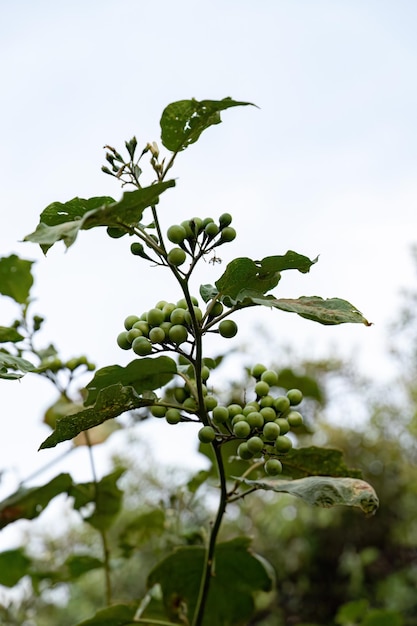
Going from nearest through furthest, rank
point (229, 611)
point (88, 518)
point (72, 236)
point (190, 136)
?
point (72, 236)
point (190, 136)
point (229, 611)
point (88, 518)

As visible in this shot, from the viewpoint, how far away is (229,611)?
1.35 m

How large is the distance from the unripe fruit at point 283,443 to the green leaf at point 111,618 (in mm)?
443

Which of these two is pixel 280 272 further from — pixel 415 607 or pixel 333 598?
pixel 333 598

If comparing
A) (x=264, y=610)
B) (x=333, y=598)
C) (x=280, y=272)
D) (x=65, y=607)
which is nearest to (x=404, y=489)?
(x=333, y=598)

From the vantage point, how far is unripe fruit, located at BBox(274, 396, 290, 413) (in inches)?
36.2

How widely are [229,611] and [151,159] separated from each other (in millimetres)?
927

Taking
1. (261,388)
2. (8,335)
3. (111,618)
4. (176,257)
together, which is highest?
(8,335)

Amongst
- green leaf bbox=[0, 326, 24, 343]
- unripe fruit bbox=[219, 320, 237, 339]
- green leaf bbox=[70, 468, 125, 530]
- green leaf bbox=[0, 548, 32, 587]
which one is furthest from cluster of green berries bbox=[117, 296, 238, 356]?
green leaf bbox=[0, 548, 32, 587]

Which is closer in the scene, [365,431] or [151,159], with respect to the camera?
[151,159]

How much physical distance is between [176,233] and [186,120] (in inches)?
5.1

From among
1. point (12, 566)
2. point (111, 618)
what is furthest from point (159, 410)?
point (12, 566)

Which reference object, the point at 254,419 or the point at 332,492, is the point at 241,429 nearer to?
the point at 254,419

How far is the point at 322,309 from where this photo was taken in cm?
82

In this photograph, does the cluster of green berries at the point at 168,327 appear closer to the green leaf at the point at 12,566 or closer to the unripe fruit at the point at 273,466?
the unripe fruit at the point at 273,466
